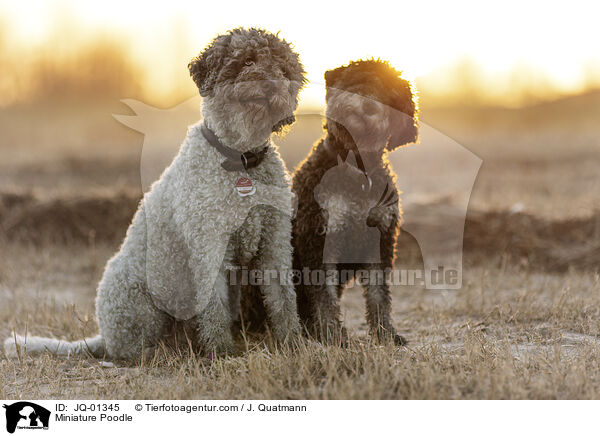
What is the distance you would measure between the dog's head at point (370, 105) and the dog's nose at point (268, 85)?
2.32 feet

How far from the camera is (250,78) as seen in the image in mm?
4656

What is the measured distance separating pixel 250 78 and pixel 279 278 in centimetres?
158

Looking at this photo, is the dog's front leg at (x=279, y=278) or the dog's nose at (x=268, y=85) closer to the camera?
the dog's nose at (x=268, y=85)

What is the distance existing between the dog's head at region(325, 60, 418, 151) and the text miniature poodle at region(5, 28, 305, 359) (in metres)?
0.44

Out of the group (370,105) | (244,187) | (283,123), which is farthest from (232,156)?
(370,105)

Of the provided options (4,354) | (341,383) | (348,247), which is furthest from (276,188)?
(4,354)

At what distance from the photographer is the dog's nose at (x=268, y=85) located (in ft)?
15.3

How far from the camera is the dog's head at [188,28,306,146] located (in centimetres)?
469

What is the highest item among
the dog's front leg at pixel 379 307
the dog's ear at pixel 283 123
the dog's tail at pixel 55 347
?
the dog's ear at pixel 283 123

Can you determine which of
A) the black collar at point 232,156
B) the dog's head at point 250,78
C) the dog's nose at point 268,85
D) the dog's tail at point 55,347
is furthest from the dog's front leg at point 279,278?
the dog's tail at point 55,347

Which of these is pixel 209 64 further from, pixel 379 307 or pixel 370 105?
pixel 379 307

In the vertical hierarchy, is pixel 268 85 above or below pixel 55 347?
above

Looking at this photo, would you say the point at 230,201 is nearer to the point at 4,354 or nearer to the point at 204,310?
the point at 204,310
